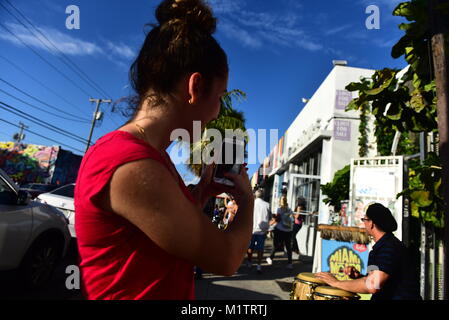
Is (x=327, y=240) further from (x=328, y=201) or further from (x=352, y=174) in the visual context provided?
(x=328, y=201)

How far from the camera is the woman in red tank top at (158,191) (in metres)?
0.73

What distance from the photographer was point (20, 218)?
421cm

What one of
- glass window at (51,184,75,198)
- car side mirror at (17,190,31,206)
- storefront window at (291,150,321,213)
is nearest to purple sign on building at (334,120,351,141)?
storefront window at (291,150,321,213)

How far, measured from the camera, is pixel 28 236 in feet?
14.3

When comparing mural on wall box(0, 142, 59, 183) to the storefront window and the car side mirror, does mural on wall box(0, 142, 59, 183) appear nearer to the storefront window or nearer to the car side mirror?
the storefront window

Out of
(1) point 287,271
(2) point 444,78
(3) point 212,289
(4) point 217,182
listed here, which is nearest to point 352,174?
(1) point 287,271

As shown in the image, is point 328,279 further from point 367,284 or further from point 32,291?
point 32,291

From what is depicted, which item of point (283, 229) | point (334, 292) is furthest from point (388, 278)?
point (283, 229)

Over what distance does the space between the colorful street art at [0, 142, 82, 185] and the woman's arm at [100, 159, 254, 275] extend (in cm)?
3979

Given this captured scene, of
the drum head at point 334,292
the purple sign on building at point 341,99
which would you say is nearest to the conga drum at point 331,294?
the drum head at point 334,292

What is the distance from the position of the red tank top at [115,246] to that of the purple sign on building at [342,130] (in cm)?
1052

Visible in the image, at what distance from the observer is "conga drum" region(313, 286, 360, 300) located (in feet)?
9.02

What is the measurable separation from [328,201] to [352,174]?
3127 millimetres

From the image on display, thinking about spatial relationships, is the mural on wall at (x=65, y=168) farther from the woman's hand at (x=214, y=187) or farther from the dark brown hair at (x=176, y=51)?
the dark brown hair at (x=176, y=51)
